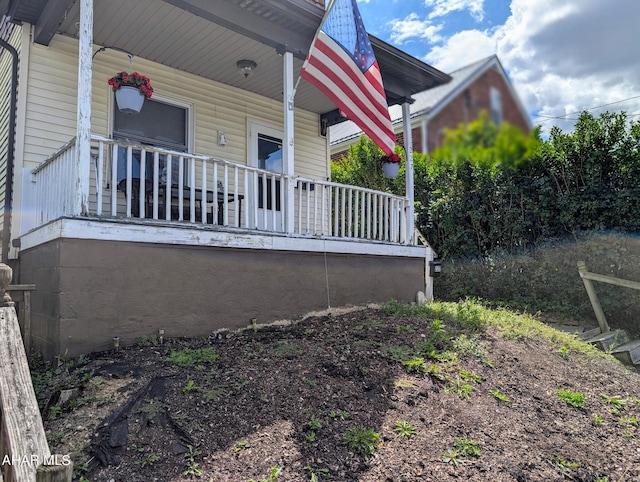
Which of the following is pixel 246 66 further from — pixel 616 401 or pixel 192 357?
pixel 616 401

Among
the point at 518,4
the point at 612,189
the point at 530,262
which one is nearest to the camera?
the point at 518,4

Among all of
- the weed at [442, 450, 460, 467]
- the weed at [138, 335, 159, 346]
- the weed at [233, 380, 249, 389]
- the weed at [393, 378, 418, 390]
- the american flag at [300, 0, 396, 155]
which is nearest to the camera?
the weed at [442, 450, 460, 467]

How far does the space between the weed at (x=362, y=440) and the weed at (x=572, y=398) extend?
6.21ft

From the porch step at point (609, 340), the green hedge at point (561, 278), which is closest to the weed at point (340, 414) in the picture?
the porch step at point (609, 340)

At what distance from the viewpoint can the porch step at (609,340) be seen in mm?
5855

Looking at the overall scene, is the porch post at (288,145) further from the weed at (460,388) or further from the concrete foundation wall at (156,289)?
the weed at (460,388)

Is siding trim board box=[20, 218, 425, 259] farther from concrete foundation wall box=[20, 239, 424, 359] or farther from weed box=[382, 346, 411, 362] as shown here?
weed box=[382, 346, 411, 362]

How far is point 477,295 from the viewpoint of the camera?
8.21 meters

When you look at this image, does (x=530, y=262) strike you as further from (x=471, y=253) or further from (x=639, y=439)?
(x=639, y=439)

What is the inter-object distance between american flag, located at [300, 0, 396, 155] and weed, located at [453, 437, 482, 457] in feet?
10.9

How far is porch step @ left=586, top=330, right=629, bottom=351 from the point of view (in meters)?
5.86

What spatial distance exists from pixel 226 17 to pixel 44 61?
2253 millimetres

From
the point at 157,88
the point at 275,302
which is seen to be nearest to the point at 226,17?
the point at 157,88

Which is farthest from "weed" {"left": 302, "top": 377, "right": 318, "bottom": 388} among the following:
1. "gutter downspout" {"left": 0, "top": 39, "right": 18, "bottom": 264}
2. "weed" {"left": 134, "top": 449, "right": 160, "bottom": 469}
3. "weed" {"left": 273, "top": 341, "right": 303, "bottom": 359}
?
"gutter downspout" {"left": 0, "top": 39, "right": 18, "bottom": 264}
